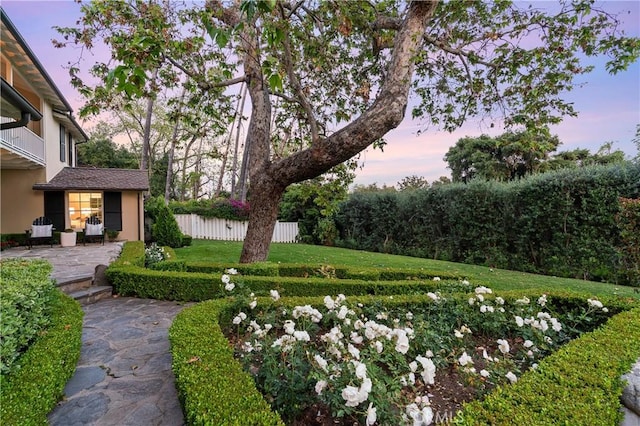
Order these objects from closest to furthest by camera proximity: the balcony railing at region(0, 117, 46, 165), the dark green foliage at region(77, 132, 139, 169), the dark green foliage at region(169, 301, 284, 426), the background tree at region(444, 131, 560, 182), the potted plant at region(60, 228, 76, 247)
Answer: the dark green foliage at region(169, 301, 284, 426), the balcony railing at region(0, 117, 46, 165), the potted plant at region(60, 228, 76, 247), the background tree at region(444, 131, 560, 182), the dark green foliage at region(77, 132, 139, 169)

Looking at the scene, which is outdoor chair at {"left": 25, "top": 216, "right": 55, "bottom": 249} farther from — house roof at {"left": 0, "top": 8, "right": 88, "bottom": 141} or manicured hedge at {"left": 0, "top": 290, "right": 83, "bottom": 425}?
manicured hedge at {"left": 0, "top": 290, "right": 83, "bottom": 425}

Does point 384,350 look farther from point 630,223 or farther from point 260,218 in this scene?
point 630,223

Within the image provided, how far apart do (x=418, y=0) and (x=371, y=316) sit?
4.49 m

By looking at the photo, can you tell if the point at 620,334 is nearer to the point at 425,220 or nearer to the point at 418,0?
the point at 418,0

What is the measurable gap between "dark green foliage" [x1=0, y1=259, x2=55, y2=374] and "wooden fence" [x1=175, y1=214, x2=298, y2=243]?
1110 cm

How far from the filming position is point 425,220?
427 inches

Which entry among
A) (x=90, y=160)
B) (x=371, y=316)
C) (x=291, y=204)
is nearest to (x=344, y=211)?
(x=291, y=204)

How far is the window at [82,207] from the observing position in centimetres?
1104

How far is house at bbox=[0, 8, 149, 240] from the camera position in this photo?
7719 mm

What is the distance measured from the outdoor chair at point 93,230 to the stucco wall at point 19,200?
1633mm

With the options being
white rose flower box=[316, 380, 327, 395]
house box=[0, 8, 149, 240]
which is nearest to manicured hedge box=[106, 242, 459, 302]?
white rose flower box=[316, 380, 327, 395]

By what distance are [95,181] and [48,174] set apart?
4.24 feet

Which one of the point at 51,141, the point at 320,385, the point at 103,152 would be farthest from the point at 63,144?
the point at 320,385

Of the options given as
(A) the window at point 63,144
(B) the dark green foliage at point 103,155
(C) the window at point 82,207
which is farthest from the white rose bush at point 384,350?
(B) the dark green foliage at point 103,155
